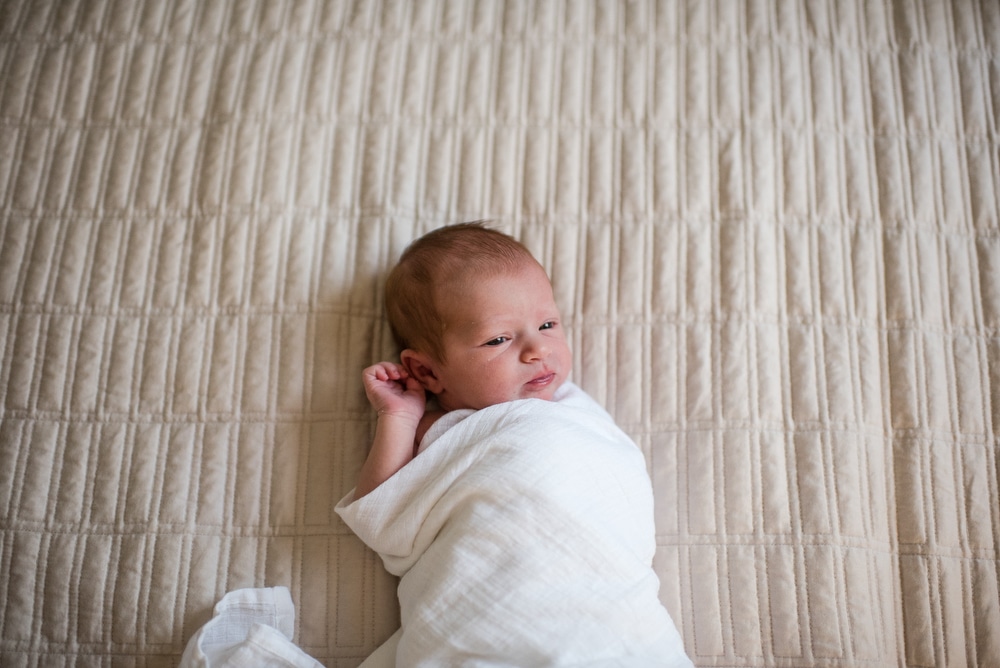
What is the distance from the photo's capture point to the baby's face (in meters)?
0.90

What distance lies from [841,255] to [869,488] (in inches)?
13.5

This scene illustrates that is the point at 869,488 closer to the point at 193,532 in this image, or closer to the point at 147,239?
the point at 193,532

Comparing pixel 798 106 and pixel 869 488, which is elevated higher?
pixel 798 106

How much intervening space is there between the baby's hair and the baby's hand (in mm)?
48

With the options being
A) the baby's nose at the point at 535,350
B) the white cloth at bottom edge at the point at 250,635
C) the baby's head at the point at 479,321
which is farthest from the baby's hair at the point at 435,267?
the white cloth at bottom edge at the point at 250,635

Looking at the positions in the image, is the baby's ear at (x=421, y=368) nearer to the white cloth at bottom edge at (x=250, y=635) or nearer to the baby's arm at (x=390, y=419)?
the baby's arm at (x=390, y=419)

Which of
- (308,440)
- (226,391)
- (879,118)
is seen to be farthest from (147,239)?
(879,118)

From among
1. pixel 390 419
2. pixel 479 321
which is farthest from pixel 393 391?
pixel 479 321

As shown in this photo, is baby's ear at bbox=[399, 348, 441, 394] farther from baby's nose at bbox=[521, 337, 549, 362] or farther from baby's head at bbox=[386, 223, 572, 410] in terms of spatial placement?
baby's nose at bbox=[521, 337, 549, 362]

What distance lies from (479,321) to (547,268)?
19cm

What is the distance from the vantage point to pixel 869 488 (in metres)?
0.94

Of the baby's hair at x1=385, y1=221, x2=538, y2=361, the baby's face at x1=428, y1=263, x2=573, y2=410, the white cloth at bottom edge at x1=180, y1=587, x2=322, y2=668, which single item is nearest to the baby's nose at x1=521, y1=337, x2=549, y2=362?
the baby's face at x1=428, y1=263, x2=573, y2=410

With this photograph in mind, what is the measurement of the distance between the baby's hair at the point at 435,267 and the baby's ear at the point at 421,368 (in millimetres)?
12

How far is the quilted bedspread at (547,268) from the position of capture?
925 millimetres
